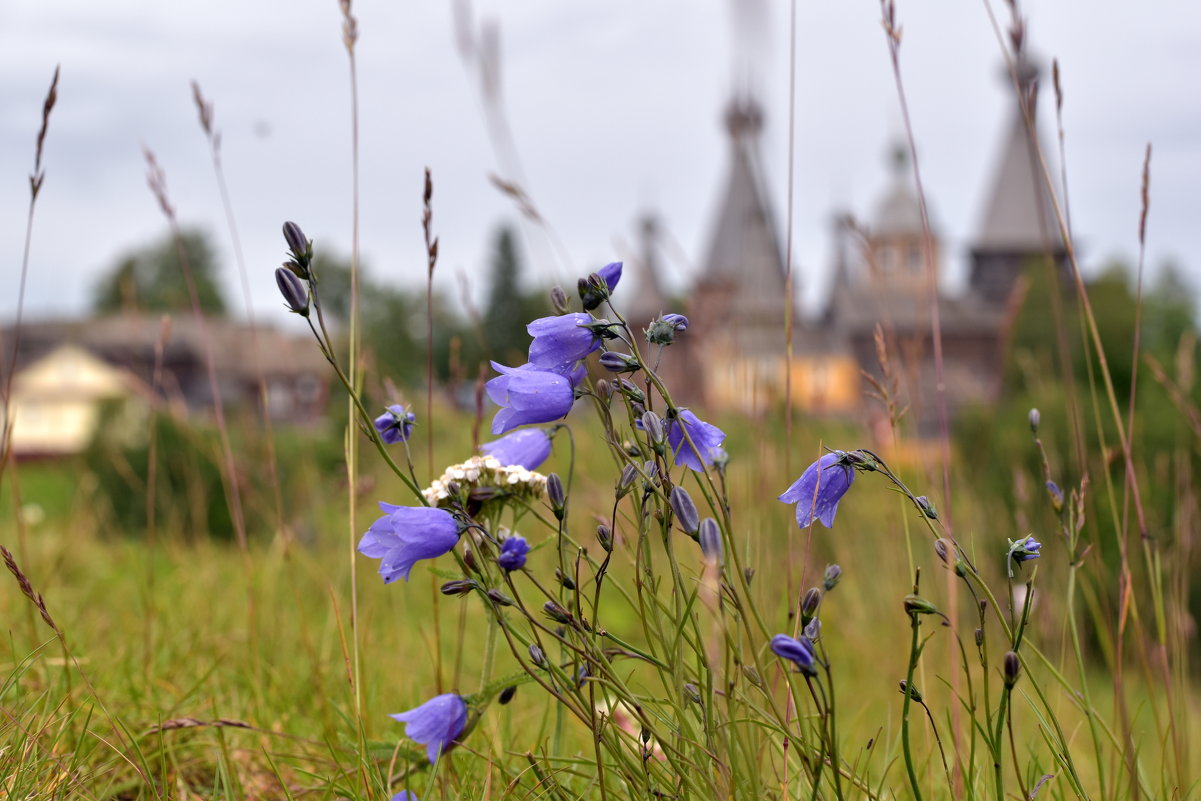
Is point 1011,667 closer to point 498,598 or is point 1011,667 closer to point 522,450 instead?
point 498,598

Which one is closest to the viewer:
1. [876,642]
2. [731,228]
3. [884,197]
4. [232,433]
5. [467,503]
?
[467,503]

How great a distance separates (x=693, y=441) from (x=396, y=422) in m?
0.45

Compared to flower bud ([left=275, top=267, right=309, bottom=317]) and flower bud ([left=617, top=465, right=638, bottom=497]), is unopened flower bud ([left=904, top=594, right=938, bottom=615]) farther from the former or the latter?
flower bud ([left=275, top=267, right=309, bottom=317])

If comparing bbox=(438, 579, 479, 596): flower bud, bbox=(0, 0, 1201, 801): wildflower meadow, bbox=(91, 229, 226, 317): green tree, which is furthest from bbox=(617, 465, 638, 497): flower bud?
bbox=(91, 229, 226, 317): green tree

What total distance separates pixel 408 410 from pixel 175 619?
7.48ft

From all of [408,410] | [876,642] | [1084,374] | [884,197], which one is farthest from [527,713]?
[884,197]

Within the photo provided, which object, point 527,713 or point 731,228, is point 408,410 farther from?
point 731,228

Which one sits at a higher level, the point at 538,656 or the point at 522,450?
the point at 522,450

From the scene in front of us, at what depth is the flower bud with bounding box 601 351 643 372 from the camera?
1293mm

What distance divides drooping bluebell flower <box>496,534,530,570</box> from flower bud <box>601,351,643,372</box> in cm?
24

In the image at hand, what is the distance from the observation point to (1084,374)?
36.6ft

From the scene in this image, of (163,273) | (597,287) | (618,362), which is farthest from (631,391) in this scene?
(163,273)

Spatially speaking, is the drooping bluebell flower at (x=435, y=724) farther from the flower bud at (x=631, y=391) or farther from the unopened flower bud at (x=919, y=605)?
the unopened flower bud at (x=919, y=605)

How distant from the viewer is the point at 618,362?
1.29 metres
